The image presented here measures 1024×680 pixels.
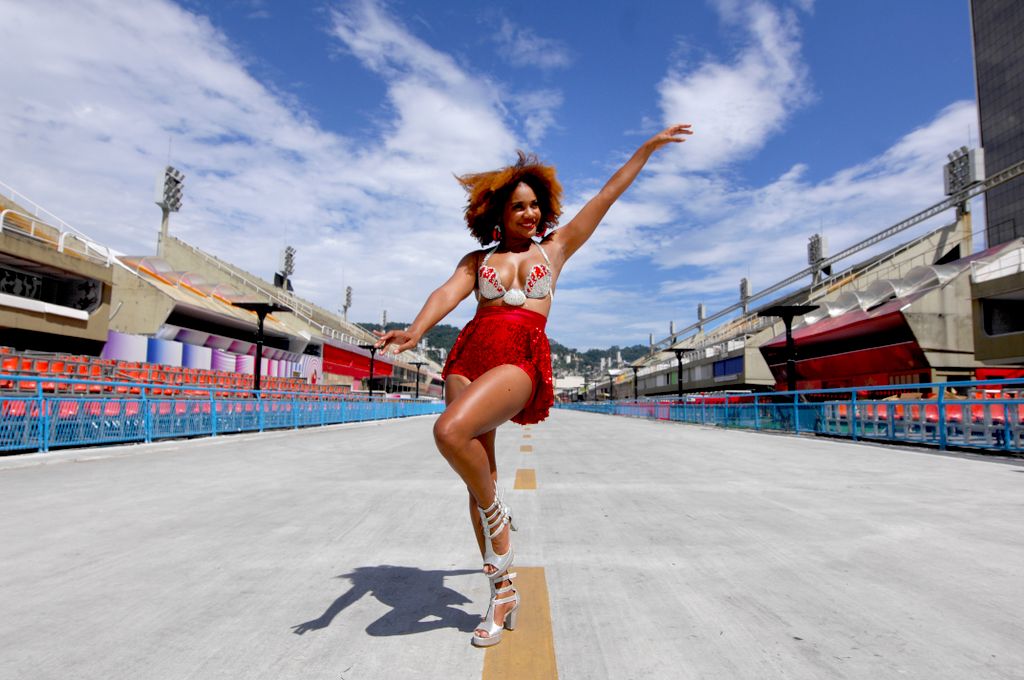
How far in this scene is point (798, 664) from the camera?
6.29 feet

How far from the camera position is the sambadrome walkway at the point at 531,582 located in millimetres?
1961

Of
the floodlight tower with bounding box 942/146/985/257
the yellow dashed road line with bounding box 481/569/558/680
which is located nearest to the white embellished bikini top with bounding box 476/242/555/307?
the yellow dashed road line with bounding box 481/569/558/680

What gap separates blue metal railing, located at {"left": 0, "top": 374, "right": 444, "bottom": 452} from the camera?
9.11 metres

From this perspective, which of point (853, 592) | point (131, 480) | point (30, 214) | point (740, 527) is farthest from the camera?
point (30, 214)

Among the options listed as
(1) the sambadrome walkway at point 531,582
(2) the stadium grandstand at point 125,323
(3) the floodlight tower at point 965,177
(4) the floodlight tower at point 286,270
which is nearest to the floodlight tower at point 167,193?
(2) the stadium grandstand at point 125,323

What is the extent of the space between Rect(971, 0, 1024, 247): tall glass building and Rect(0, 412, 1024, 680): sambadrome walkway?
286 feet

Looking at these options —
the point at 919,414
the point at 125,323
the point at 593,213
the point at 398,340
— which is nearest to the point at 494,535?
the point at 398,340

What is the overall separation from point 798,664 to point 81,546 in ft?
12.6

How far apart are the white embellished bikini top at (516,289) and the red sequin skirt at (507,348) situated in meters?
0.05

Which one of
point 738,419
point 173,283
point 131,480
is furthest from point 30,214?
point 738,419

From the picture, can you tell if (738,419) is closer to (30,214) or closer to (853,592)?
(853,592)

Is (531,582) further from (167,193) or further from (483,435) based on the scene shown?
(167,193)

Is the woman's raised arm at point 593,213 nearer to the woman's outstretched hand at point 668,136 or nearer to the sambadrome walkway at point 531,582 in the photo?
the woman's outstretched hand at point 668,136

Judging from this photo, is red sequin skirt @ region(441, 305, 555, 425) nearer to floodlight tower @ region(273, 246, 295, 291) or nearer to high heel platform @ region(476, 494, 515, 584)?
high heel platform @ region(476, 494, 515, 584)
